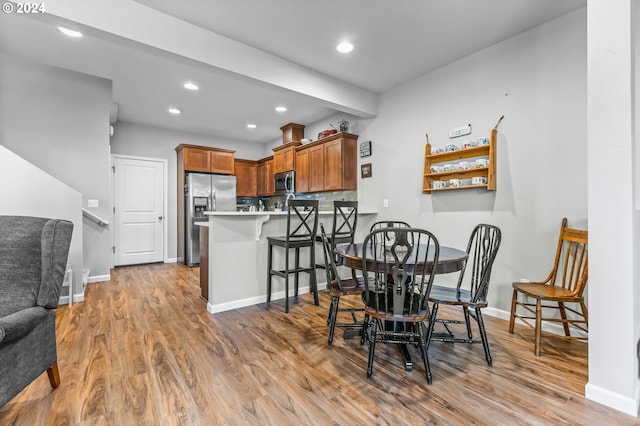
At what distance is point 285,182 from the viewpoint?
5.81 metres

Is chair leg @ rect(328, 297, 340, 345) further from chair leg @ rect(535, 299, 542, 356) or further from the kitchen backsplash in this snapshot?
the kitchen backsplash

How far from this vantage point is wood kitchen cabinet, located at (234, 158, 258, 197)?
6.79m

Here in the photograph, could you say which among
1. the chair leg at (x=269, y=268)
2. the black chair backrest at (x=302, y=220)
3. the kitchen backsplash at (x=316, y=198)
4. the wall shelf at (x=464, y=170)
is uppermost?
the wall shelf at (x=464, y=170)

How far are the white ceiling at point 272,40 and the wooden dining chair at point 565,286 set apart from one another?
1895 millimetres

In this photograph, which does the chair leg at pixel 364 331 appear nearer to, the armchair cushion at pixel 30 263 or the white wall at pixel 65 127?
the armchair cushion at pixel 30 263

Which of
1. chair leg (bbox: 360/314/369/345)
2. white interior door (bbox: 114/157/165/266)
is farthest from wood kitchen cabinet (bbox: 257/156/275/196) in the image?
chair leg (bbox: 360/314/369/345)

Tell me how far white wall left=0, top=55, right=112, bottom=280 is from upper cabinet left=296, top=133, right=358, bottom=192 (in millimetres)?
2936

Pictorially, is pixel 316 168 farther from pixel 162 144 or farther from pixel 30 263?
pixel 30 263

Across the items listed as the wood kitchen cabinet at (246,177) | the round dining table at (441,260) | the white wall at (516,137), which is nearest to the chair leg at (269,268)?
the round dining table at (441,260)

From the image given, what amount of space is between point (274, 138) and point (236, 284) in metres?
4.40

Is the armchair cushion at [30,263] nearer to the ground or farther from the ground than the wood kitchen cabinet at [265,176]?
nearer to the ground

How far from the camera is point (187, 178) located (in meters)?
5.67

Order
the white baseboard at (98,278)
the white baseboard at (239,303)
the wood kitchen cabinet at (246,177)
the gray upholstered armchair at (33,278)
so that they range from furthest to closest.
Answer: the wood kitchen cabinet at (246,177), the white baseboard at (98,278), the white baseboard at (239,303), the gray upholstered armchair at (33,278)

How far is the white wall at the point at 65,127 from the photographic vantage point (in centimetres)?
367
